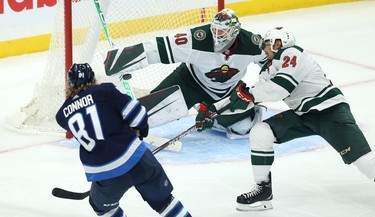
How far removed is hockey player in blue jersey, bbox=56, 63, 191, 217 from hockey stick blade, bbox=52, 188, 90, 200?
0.50 metres

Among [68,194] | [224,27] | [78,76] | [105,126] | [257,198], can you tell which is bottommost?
[257,198]

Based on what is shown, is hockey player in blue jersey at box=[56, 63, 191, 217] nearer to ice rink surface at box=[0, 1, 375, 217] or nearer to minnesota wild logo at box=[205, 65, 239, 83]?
ice rink surface at box=[0, 1, 375, 217]

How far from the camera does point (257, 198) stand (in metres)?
4.16

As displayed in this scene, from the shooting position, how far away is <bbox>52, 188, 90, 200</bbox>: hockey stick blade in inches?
161

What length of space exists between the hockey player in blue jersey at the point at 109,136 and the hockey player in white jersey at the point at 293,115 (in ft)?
2.15

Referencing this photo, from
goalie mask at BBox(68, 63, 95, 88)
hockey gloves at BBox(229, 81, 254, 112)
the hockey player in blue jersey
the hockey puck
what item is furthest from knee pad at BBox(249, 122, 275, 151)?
the hockey puck

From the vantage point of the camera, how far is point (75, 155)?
199 inches

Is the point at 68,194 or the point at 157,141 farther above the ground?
the point at 68,194

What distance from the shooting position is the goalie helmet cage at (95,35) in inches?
210

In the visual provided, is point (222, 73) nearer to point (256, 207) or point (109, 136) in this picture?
point (256, 207)

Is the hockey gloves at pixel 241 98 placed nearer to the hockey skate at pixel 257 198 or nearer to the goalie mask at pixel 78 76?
the hockey skate at pixel 257 198

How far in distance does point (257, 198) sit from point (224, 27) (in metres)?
1.06

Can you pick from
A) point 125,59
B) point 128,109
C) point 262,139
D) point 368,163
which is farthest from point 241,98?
point 125,59

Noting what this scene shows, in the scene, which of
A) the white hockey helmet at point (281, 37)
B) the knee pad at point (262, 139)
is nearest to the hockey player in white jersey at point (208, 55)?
the white hockey helmet at point (281, 37)
